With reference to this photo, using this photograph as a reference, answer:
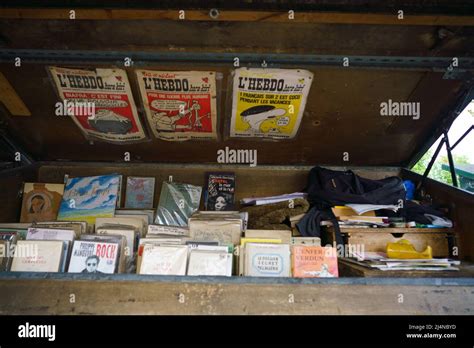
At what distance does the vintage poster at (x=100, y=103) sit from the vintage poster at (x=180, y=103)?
13 cm

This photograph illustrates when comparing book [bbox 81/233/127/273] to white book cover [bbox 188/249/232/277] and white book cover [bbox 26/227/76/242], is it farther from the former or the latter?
white book cover [bbox 188/249/232/277]

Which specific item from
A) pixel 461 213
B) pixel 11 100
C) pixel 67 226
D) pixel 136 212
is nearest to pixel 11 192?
pixel 11 100

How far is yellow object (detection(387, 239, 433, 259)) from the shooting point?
1901 millimetres

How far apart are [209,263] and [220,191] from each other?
1.10 metres

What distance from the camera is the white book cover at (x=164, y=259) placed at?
165cm

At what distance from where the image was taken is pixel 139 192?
2703 millimetres

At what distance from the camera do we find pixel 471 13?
167cm

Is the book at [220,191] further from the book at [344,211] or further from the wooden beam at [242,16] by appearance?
the wooden beam at [242,16]

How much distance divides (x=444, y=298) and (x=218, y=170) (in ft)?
5.95

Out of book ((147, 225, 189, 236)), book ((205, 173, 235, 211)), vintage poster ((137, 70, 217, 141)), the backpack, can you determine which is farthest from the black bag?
book ((147, 225, 189, 236))

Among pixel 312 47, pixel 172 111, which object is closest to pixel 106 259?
pixel 172 111
